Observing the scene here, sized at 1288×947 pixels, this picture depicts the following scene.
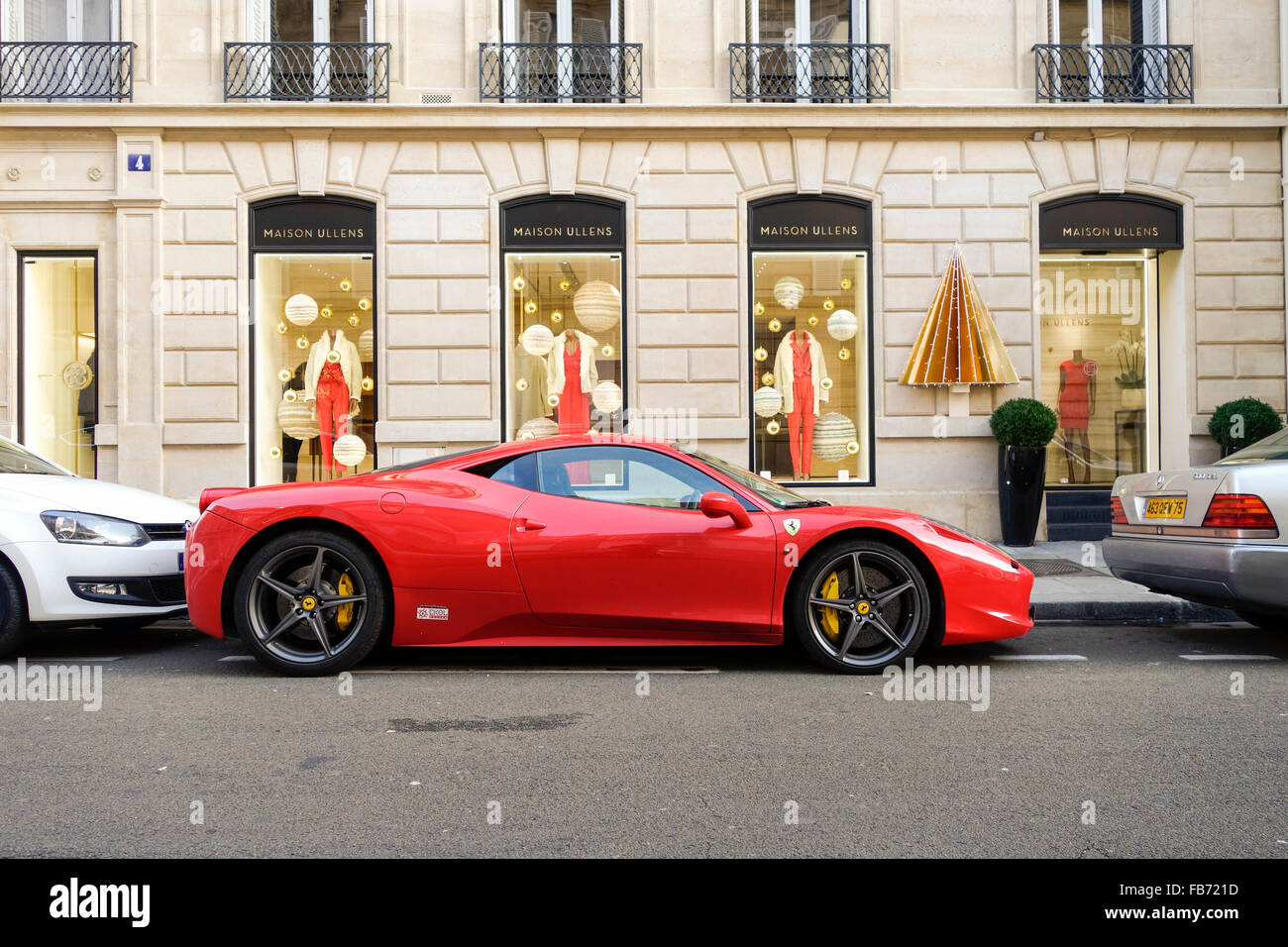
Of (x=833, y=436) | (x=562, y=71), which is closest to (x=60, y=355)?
(x=562, y=71)

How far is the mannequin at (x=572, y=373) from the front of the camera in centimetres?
1220

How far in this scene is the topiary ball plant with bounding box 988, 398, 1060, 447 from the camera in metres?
11.1

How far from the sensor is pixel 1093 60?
12.3 m

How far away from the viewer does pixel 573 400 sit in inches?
481

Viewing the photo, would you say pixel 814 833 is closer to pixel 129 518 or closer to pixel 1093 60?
pixel 129 518

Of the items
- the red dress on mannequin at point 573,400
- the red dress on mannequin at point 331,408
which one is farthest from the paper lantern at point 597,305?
the red dress on mannequin at point 331,408

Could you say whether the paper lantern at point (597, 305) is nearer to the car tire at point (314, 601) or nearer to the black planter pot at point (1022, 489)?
the black planter pot at point (1022, 489)

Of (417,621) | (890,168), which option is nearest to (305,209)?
(890,168)

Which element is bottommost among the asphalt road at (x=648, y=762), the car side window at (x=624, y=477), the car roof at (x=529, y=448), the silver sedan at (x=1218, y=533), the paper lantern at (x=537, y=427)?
the asphalt road at (x=648, y=762)

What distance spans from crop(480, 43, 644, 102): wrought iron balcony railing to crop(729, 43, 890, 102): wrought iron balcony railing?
1.24 meters

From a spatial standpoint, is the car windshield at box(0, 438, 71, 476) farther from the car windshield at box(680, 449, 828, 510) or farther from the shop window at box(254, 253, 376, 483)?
the shop window at box(254, 253, 376, 483)

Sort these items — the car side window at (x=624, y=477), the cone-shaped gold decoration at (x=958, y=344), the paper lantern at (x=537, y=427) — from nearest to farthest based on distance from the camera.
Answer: the car side window at (x=624, y=477) → the cone-shaped gold decoration at (x=958, y=344) → the paper lantern at (x=537, y=427)

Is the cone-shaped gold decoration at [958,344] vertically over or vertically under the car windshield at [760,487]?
over
